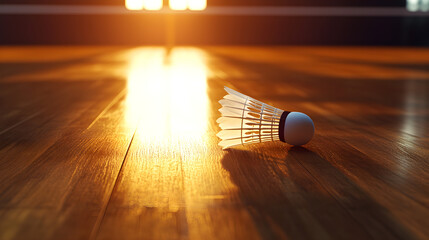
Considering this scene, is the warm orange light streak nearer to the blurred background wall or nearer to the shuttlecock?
the shuttlecock

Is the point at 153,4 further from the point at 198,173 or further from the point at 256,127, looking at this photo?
the point at 198,173

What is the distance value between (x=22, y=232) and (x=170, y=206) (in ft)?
0.69

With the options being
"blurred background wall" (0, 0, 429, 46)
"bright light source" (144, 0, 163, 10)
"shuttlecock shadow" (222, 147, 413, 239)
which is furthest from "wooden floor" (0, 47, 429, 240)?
"bright light source" (144, 0, 163, 10)

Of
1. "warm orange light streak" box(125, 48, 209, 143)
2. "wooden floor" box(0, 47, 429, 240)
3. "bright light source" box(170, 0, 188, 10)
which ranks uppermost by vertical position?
"bright light source" box(170, 0, 188, 10)

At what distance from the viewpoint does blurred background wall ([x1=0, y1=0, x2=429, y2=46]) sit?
831 centimetres

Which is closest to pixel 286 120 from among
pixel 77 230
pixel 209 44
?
pixel 77 230

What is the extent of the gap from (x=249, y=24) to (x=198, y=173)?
7.67 metres

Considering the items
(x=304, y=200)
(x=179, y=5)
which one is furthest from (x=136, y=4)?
(x=304, y=200)

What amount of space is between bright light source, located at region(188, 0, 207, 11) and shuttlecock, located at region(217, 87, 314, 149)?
746 cm

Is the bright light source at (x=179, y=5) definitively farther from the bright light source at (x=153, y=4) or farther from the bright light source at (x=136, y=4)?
the bright light source at (x=136, y=4)

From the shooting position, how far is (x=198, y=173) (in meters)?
0.99

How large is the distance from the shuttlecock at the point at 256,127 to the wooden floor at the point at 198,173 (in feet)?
0.08

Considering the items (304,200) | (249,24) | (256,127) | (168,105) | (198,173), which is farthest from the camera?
(249,24)

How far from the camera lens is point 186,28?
332 inches
